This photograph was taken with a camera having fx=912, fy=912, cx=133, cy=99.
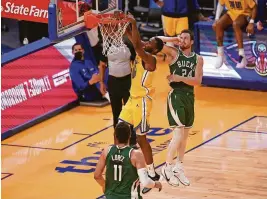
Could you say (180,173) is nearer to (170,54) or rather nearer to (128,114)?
(128,114)

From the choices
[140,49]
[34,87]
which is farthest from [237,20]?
[140,49]

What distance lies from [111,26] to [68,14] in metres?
1.30

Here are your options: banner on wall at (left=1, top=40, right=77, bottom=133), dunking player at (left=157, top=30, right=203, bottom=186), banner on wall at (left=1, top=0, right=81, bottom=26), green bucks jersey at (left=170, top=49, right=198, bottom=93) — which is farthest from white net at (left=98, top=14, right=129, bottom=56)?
banner on wall at (left=1, top=0, right=81, bottom=26)

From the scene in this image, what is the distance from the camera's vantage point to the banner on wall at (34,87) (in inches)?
610

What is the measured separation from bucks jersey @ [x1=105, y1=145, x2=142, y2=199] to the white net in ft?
9.04

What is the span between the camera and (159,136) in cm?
1532

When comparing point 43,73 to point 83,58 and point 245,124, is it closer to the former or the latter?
point 83,58

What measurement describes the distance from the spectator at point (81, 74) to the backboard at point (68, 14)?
1481 millimetres

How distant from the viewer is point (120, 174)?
9828mm

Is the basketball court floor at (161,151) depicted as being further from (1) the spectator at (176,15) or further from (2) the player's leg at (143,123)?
(1) the spectator at (176,15)

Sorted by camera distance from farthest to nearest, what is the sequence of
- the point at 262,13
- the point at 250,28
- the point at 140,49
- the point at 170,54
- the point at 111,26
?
the point at 262,13 → the point at 250,28 → the point at 111,26 → the point at 170,54 → the point at 140,49

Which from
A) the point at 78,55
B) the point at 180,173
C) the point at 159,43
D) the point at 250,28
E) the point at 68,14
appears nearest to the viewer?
the point at 159,43

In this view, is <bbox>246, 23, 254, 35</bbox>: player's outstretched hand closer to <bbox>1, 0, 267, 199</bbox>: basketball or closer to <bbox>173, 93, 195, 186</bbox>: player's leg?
<bbox>1, 0, 267, 199</bbox>: basketball

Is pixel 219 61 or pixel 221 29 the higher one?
pixel 221 29
